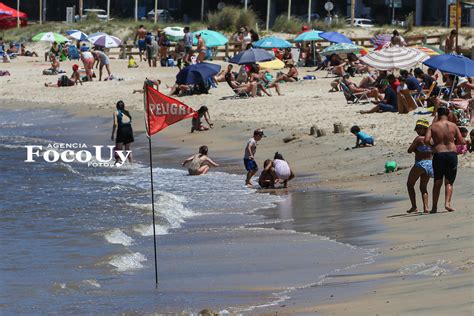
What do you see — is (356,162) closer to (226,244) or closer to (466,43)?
(226,244)

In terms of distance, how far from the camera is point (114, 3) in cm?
6912

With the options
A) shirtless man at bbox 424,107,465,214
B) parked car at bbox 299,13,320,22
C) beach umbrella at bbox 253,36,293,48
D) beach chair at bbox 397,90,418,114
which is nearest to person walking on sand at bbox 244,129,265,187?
shirtless man at bbox 424,107,465,214

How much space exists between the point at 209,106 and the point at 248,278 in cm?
1812

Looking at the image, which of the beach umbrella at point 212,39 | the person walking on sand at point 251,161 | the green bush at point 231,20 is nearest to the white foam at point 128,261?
the person walking on sand at point 251,161

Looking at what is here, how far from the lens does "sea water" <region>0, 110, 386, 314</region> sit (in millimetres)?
11812

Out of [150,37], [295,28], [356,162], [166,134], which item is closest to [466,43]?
[295,28]

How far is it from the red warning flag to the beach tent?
1751 inches

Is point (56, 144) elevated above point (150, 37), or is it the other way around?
point (150, 37)

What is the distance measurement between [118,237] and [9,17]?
144 ft

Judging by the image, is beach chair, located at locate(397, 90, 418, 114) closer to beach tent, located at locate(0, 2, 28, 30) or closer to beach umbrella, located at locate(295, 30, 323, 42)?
beach umbrella, located at locate(295, 30, 323, 42)

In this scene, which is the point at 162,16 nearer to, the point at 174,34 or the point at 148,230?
the point at 174,34

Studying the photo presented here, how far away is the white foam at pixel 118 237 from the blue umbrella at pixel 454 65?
30.7 feet

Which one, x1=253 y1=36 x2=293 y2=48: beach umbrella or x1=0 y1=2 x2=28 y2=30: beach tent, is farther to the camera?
x1=0 y1=2 x2=28 y2=30: beach tent

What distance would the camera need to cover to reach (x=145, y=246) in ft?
49.9
